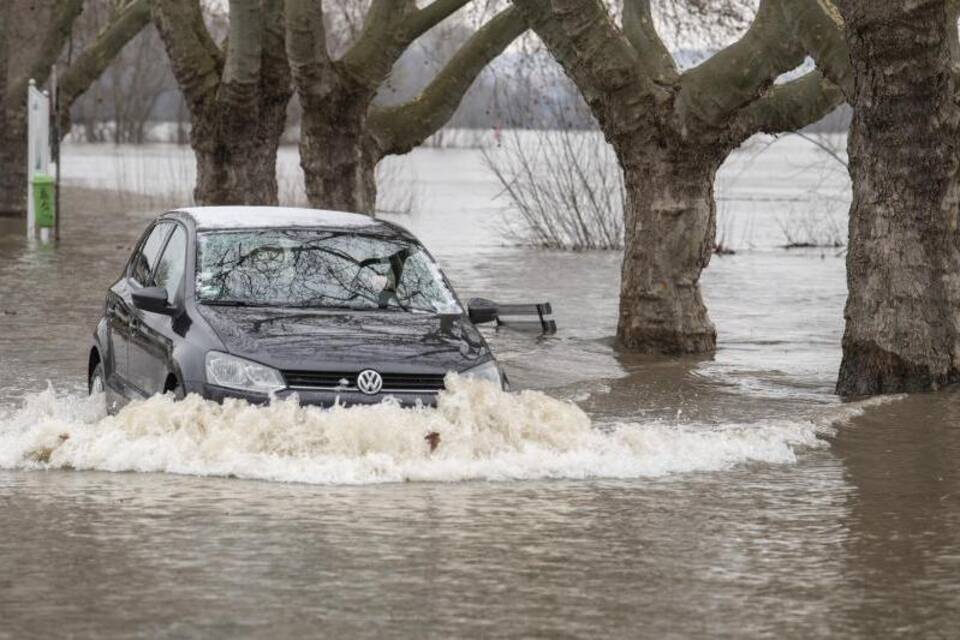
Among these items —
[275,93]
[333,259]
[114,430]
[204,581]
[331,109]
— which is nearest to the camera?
[204,581]

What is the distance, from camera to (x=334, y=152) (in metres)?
24.9

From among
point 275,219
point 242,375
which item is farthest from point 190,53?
point 242,375

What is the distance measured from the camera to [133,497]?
991 cm

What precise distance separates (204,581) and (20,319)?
13402 mm

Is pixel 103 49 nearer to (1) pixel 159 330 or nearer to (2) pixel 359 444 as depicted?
(1) pixel 159 330

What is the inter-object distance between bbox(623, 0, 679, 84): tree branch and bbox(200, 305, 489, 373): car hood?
7.15 m

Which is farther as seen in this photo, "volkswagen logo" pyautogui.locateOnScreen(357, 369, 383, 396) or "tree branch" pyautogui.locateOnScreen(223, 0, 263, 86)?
"tree branch" pyautogui.locateOnScreen(223, 0, 263, 86)

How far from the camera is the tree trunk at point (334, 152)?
81.3 ft

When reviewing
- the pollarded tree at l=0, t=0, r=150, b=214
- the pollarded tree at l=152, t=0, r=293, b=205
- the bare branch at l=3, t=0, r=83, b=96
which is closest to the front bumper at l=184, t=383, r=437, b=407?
the pollarded tree at l=152, t=0, r=293, b=205

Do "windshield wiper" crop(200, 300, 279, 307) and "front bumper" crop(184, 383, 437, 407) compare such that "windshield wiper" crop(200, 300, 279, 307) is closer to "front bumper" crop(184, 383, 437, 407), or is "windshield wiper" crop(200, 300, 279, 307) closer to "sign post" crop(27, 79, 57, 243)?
"front bumper" crop(184, 383, 437, 407)

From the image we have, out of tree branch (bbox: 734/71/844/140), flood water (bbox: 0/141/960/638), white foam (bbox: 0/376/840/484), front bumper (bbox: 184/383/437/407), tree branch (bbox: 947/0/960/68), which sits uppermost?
tree branch (bbox: 947/0/960/68)

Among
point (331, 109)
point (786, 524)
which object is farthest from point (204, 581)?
point (331, 109)

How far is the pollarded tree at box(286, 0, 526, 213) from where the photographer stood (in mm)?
23828

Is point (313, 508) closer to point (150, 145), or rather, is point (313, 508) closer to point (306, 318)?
point (306, 318)
